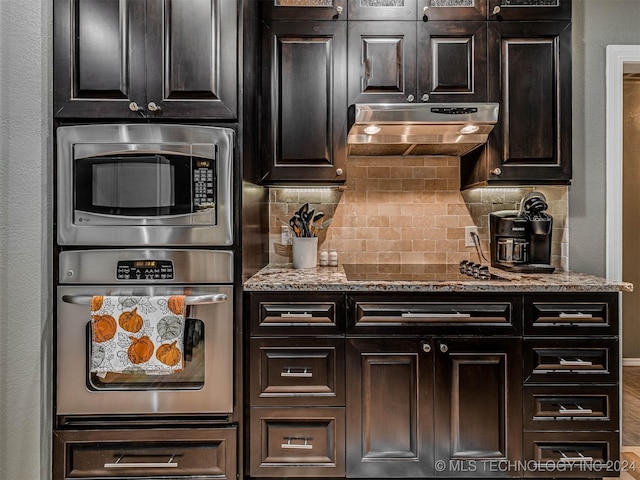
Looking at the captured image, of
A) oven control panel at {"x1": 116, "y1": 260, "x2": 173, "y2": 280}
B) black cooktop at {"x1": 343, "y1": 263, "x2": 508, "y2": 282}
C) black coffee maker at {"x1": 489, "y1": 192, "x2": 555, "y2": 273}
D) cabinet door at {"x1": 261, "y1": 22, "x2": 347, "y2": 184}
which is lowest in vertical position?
black cooktop at {"x1": 343, "y1": 263, "x2": 508, "y2": 282}

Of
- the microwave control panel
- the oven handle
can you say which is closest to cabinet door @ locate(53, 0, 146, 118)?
the microwave control panel

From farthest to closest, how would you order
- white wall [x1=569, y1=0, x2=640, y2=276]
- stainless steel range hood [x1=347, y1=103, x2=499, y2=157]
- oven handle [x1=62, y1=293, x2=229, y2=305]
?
white wall [x1=569, y1=0, x2=640, y2=276], stainless steel range hood [x1=347, y1=103, x2=499, y2=157], oven handle [x1=62, y1=293, x2=229, y2=305]

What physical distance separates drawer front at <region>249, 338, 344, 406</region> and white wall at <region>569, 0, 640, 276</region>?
4.70 feet

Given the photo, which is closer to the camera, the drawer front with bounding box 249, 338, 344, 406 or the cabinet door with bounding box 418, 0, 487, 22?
the drawer front with bounding box 249, 338, 344, 406

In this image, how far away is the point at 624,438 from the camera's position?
239cm

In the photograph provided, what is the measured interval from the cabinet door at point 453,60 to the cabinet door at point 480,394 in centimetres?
120

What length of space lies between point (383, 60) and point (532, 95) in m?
0.76

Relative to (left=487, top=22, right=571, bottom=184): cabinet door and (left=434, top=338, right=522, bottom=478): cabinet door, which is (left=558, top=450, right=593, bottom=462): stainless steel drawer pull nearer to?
(left=434, top=338, right=522, bottom=478): cabinet door

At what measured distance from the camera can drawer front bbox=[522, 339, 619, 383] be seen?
1792 millimetres

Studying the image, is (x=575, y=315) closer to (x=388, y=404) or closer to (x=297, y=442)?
(x=388, y=404)

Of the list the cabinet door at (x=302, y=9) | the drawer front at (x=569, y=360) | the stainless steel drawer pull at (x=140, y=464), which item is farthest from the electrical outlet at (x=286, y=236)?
the drawer front at (x=569, y=360)

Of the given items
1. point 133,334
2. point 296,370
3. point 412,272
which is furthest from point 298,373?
point 412,272

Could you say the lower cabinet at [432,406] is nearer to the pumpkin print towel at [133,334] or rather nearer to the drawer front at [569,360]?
the drawer front at [569,360]

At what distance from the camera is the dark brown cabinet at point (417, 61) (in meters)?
2.07
